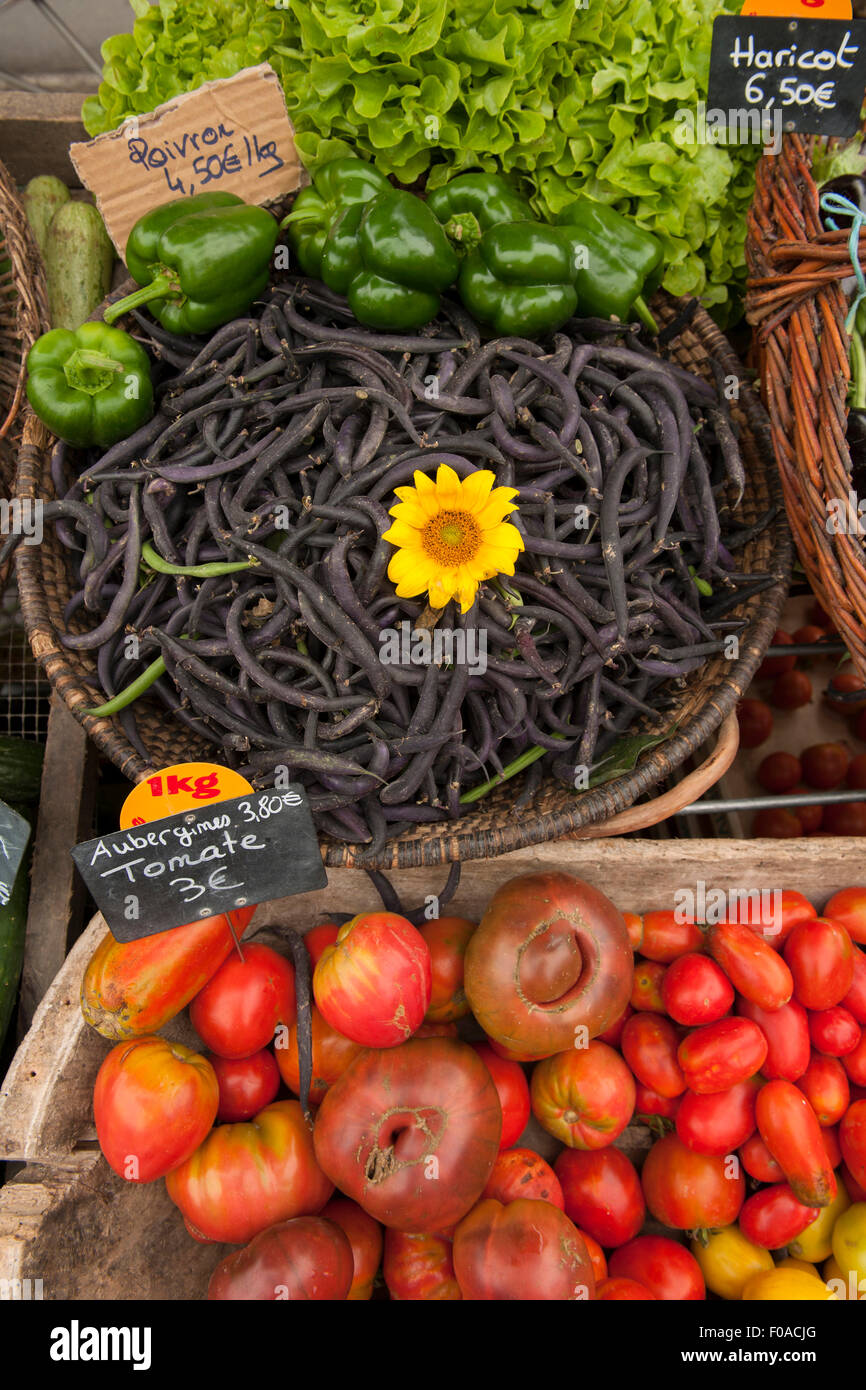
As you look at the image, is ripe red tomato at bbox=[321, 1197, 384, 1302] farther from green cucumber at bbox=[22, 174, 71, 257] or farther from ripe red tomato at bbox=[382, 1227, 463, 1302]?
green cucumber at bbox=[22, 174, 71, 257]

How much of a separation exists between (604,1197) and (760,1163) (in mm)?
303

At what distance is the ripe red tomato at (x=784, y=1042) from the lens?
1542 millimetres

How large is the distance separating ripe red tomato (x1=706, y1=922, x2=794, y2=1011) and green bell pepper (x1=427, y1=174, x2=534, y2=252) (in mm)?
1536

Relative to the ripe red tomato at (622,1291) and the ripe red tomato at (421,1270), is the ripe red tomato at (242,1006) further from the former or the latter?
the ripe red tomato at (622,1291)

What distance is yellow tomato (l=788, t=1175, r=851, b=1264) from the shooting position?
5.13 ft

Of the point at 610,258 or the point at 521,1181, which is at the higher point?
the point at 610,258

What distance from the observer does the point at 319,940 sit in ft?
5.27

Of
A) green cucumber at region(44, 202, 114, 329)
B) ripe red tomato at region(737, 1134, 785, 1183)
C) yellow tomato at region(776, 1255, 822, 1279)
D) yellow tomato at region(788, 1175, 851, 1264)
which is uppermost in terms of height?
green cucumber at region(44, 202, 114, 329)

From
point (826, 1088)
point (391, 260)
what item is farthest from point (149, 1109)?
point (391, 260)

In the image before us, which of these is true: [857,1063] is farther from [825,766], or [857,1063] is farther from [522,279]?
[522,279]

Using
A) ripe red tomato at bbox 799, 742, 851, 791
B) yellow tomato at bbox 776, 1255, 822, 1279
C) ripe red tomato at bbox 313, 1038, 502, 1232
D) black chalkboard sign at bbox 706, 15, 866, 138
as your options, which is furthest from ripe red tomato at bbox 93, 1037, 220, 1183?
black chalkboard sign at bbox 706, 15, 866, 138

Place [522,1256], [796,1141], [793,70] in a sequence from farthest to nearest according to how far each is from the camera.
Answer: [793,70]
[796,1141]
[522,1256]

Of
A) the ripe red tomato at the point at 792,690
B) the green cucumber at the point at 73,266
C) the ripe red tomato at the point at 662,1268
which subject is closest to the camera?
the ripe red tomato at the point at 662,1268

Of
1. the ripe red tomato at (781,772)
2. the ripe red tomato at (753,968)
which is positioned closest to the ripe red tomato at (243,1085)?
the ripe red tomato at (753,968)
